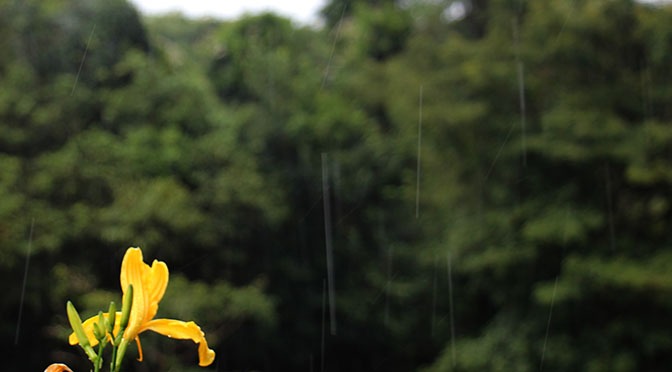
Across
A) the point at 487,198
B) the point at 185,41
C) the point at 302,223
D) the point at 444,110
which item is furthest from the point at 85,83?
the point at 185,41

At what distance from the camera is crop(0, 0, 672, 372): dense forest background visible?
7363mm

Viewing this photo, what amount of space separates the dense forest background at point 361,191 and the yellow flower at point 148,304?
21.8ft

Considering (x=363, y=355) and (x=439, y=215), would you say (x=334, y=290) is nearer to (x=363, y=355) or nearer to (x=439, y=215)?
(x=363, y=355)

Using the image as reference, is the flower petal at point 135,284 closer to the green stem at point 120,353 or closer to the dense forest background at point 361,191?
the green stem at point 120,353

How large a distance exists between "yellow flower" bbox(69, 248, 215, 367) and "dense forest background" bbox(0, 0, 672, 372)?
6.65 meters

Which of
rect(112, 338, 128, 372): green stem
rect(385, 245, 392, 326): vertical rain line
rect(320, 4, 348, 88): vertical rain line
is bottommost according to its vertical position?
rect(385, 245, 392, 326): vertical rain line

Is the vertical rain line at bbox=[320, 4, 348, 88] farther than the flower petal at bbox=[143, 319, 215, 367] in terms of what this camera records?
Yes

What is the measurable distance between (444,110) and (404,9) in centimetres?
570

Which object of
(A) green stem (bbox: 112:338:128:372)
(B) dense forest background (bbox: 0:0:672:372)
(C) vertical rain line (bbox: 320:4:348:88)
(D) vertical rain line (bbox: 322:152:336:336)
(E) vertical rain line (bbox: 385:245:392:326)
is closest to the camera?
(A) green stem (bbox: 112:338:128:372)

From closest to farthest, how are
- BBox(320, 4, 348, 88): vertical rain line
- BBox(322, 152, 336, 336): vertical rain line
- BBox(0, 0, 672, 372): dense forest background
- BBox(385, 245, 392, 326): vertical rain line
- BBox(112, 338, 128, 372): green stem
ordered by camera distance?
1. BBox(112, 338, 128, 372): green stem
2. BBox(0, 0, 672, 372): dense forest background
3. BBox(385, 245, 392, 326): vertical rain line
4. BBox(322, 152, 336, 336): vertical rain line
5. BBox(320, 4, 348, 88): vertical rain line

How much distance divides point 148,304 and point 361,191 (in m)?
11.0

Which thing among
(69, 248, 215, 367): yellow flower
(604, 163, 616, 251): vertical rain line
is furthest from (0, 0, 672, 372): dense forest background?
(69, 248, 215, 367): yellow flower

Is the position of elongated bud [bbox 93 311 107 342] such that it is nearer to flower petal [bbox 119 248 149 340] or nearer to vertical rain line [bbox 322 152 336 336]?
flower petal [bbox 119 248 149 340]

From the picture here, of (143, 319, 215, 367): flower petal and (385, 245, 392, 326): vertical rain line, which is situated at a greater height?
(143, 319, 215, 367): flower petal
